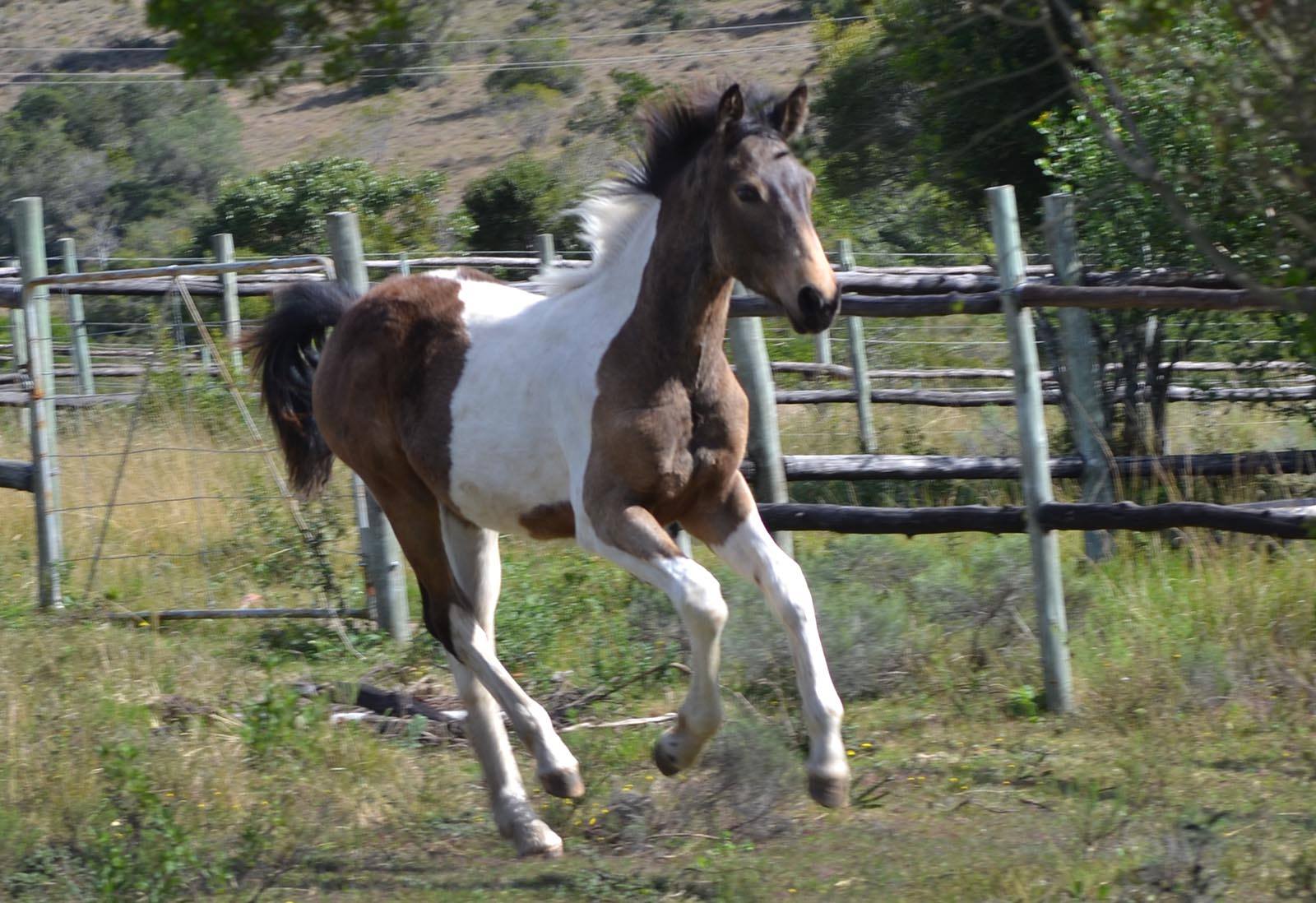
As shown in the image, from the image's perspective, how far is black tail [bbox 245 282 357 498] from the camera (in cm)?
610

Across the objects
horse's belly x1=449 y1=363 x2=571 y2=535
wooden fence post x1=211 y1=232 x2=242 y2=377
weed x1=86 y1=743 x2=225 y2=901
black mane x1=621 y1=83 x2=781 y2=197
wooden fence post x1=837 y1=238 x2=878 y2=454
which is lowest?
wooden fence post x1=837 y1=238 x2=878 y2=454

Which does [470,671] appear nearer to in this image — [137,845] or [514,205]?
[137,845]

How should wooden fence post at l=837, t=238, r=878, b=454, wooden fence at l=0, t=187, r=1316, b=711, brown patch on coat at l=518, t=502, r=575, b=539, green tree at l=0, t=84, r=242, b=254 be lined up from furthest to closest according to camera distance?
green tree at l=0, t=84, r=242, b=254 < wooden fence post at l=837, t=238, r=878, b=454 < wooden fence at l=0, t=187, r=1316, b=711 < brown patch on coat at l=518, t=502, r=575, b=539

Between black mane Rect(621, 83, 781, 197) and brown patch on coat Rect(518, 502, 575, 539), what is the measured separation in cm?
109

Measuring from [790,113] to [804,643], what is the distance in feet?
5.51

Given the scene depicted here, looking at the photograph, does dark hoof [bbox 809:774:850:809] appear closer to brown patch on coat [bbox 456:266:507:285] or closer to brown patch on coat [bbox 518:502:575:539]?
brown patch on coat [bbox 518:502:575:539]

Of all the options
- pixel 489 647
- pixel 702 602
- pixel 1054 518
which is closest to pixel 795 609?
pixel 702 602

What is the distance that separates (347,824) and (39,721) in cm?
142

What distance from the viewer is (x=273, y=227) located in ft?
71.9

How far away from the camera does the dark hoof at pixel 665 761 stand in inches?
170

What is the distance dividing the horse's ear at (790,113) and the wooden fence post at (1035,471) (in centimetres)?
136

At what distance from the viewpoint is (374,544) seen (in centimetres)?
690

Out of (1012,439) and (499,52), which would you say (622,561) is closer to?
(1012,439)

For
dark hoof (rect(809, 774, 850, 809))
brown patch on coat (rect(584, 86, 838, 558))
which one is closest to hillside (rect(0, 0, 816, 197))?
brown patch on coat (rect(584, 86, 838, 558))
